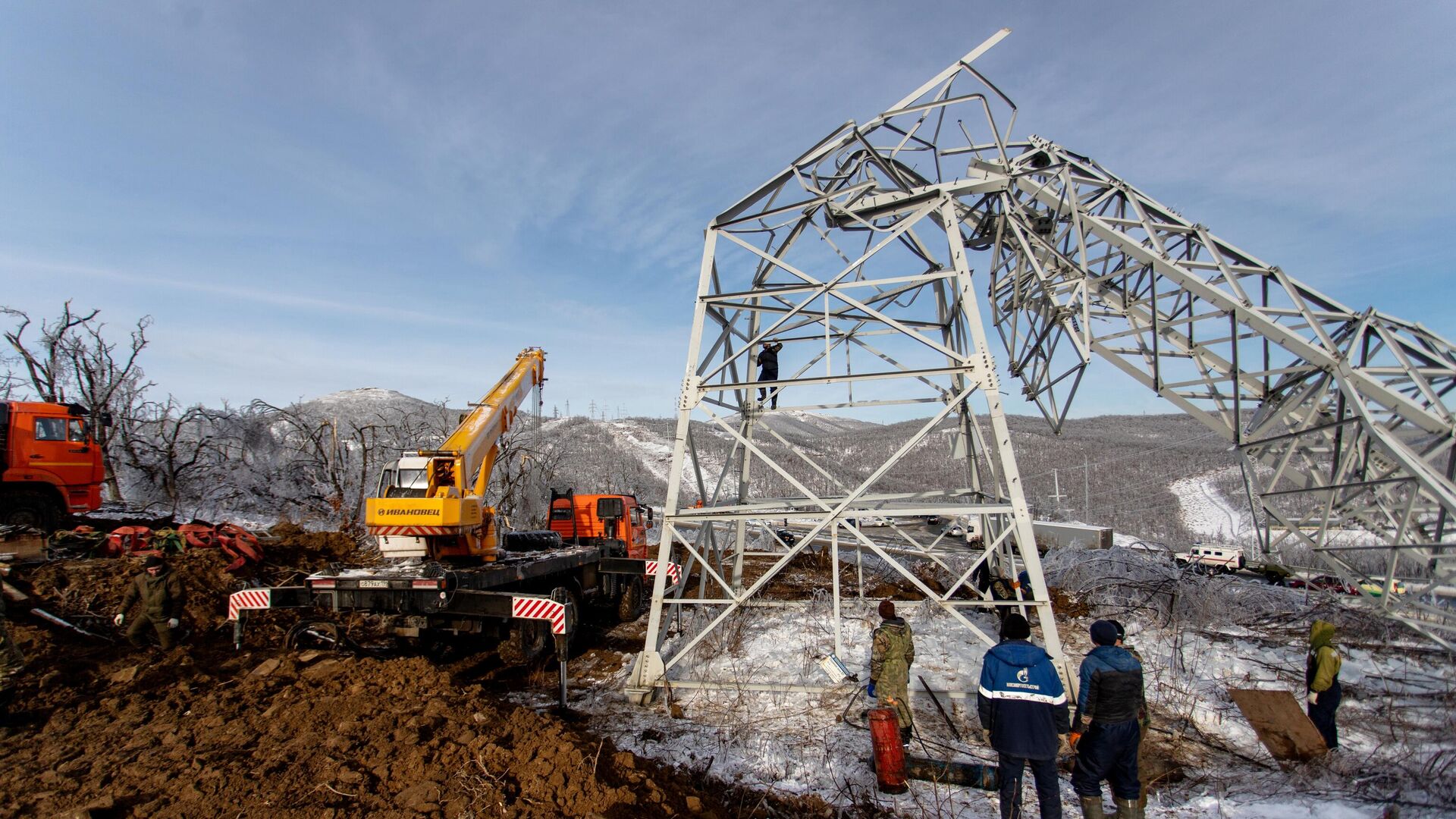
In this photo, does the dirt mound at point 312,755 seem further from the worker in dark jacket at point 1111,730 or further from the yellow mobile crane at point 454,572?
the worker in dark jacket at point 1111,730

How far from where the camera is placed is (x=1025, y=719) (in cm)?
445

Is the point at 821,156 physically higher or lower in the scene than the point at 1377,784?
higher

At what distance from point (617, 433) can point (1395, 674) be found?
80988 millimetres

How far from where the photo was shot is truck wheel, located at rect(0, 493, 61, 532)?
12.4 m

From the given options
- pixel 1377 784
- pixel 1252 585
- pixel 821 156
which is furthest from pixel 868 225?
pixel 1252 585

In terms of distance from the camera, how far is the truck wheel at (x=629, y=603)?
12.9m

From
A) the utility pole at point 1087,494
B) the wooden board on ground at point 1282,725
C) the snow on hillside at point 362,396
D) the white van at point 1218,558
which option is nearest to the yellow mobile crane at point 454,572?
the wooden board on ground at point 1282,725

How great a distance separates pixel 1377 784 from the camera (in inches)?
205

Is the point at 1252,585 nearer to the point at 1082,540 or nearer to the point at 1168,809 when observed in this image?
the point at 1168,809

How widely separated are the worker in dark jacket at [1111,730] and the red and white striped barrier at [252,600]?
28.8ft

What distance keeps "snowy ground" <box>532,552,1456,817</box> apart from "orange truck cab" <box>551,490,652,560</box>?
5.99m

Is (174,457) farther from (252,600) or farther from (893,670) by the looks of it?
(893,670)

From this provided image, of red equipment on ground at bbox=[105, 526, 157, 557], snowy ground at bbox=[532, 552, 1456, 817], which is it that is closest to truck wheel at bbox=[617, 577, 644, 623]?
snowy ground at bbox=[532, 552, 1456, 817]

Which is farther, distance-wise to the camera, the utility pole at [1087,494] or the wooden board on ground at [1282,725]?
the utility pole at [1087,494]
